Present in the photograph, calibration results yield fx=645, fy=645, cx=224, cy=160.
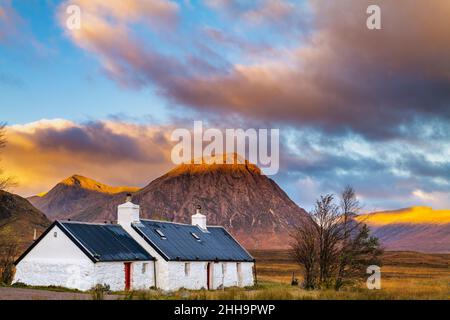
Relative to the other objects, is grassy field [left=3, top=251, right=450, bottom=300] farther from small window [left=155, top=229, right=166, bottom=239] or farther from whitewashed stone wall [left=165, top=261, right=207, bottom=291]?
small window [left=155, top=229, right=166, bottom=239]

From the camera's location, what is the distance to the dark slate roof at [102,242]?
4009cm

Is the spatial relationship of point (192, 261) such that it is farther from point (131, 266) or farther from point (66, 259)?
point (66, 259)

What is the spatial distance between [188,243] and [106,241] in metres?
9.02

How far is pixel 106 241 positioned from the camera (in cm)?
4256

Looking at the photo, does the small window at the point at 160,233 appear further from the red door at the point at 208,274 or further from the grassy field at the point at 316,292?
the grassy field at the point at 316,292

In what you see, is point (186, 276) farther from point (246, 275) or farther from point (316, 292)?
point (316, 292)

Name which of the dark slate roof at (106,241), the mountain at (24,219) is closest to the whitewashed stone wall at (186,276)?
the dark slate roof at (106,241)

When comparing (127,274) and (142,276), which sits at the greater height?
(127,274)

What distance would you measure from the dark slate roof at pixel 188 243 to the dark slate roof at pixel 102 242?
4.23 ft

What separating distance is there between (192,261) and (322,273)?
991 cm

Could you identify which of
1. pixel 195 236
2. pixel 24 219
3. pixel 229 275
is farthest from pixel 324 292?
pixel 24 219

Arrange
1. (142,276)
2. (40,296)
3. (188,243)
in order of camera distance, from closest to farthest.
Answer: (40,296)
(142,276)
(188,243)
